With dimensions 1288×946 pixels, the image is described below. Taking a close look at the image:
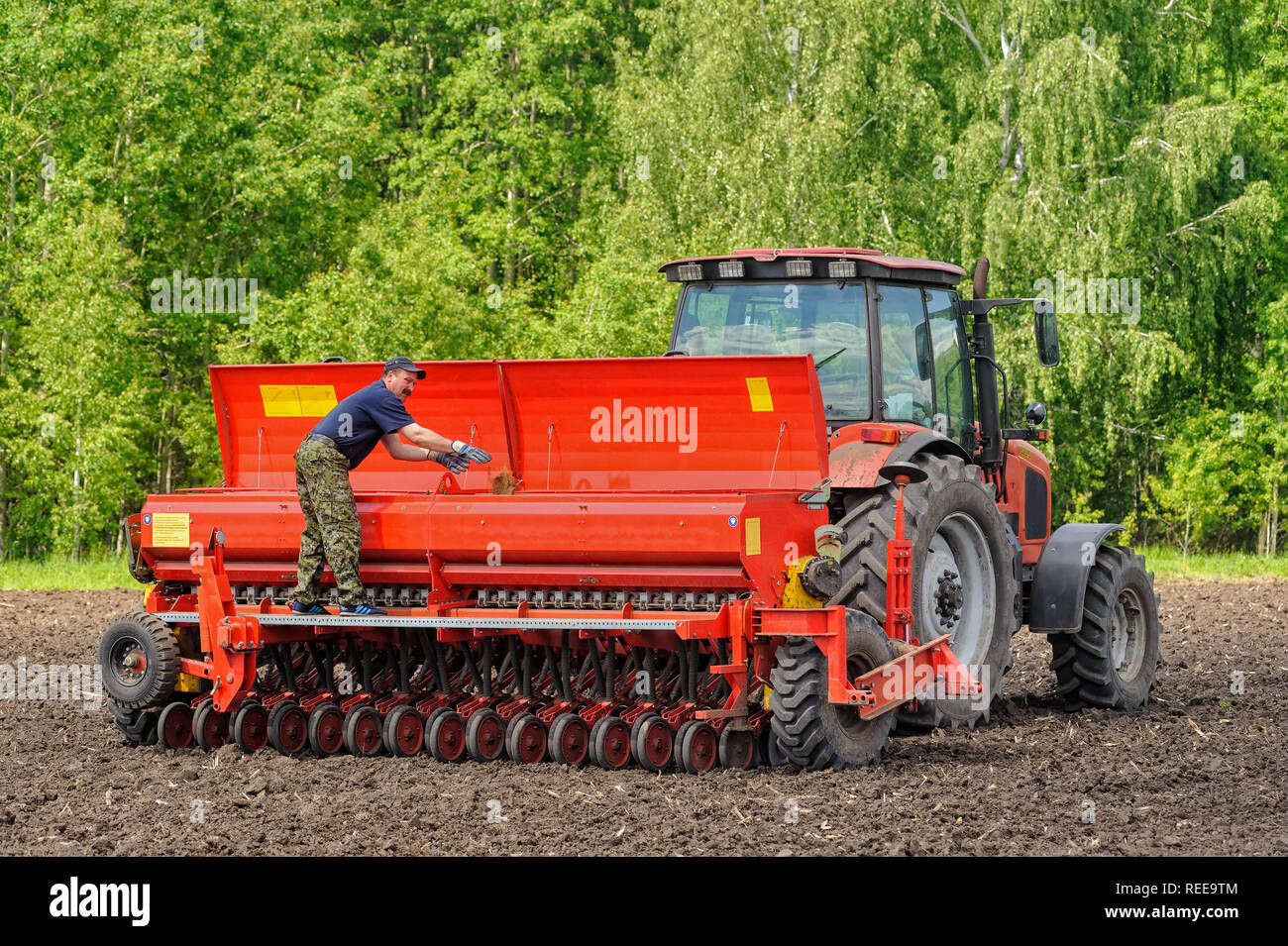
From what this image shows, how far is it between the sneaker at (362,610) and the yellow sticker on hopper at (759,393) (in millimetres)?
2279

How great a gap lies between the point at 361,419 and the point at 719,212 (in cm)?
1993

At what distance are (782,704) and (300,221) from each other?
2560 centimetres

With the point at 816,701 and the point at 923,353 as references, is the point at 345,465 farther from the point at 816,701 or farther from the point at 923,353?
the point at 923,353

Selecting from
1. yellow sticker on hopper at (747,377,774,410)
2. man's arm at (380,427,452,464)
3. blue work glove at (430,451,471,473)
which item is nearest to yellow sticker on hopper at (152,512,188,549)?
man's arm at (380,427,452,464)

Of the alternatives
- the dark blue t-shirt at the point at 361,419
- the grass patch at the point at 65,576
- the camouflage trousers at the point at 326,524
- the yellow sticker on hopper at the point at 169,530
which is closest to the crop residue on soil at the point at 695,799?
the camouflage trousers at the point at 326,524

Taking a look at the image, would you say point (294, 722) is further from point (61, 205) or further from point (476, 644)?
point (61, 205)

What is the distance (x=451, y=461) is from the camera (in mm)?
9203

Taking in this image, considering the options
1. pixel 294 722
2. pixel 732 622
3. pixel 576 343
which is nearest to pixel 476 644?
pixel 294 722

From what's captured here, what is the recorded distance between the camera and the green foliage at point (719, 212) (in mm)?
25594

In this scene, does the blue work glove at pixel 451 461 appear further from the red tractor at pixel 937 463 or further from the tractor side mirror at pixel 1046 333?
the tractor side mirror at pixel 1046 333

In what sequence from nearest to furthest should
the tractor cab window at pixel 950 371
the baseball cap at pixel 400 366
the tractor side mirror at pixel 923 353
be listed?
the baseball cap at pixel 400 366 < the tractor side mirror at pixel 923 353 < the tractor cab window at pixel 950 371

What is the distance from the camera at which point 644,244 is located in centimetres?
2961

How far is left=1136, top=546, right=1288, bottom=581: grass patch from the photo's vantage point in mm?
22772

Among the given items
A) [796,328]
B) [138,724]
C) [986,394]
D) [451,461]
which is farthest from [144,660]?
[986,394]
